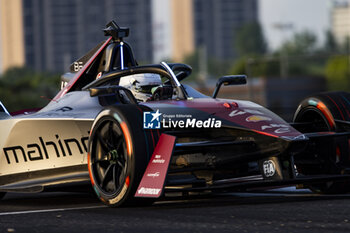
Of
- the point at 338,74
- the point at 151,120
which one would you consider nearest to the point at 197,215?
the point at 151,120

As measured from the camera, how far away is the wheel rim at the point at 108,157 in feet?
24.7

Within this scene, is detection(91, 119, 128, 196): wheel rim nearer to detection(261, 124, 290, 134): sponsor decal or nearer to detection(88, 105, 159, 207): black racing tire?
detection(88, 105, 159, 207): black racing tire

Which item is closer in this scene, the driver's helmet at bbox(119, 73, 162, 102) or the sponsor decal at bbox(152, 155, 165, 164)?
the sponsor decal at bbox(152, 155, 165, 164)

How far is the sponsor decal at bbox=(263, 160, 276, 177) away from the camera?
7.69 m

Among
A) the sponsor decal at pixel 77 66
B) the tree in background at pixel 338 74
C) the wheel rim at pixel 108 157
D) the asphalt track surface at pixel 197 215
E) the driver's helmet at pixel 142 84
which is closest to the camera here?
the asphalt track surface at pixel 197 215

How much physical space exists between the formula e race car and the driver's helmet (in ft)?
0.03

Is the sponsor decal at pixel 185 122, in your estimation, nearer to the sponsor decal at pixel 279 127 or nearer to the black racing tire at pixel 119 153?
the black racing tire at pixel 119 153

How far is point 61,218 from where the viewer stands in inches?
272

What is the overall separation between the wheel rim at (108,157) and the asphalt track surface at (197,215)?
22 cm

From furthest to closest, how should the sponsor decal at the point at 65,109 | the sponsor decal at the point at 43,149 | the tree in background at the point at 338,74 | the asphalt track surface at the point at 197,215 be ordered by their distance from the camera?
the tree in background at the point at 338,74 → the sponsor decal at the point at 65,109 → the sponsor decal at the point at 43,149 → the asphalt track surface at the point at 197,215

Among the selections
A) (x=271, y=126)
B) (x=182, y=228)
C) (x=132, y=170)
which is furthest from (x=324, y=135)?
(x=182, y=228)

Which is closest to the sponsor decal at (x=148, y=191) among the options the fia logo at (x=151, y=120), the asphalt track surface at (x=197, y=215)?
the asphalt track surface at (x=197, y=215)

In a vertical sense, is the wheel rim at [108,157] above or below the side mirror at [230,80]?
below

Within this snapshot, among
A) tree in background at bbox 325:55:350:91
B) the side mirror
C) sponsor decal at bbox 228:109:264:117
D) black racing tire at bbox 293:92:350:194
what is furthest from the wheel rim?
tree in background at bbox 325:55:350:91
